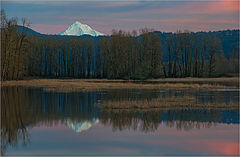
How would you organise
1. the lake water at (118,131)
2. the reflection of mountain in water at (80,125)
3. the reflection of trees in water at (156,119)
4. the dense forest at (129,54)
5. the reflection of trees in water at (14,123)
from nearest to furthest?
the lake water at (118,131)
the reflection of trees in water at (14,123)
the reflection of mountain in water at (80,125)
the reflection of trees in water at (156,119)
the dense forest at (129,54)

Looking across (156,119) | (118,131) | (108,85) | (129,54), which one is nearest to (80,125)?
(118,131)

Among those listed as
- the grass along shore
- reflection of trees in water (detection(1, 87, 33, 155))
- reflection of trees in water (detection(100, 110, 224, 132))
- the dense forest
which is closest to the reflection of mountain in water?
reflection of trees in water (detection(100, 110, 224, 132))

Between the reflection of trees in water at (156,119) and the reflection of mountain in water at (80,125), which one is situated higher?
the reflection of trees in water at (156,119)

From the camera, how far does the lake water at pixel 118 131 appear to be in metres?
14.5

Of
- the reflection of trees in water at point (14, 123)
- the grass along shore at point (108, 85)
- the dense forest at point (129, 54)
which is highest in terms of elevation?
the dense forest at point (129, 54)

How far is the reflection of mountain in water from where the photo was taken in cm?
1940

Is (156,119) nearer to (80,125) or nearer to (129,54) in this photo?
(80,125)

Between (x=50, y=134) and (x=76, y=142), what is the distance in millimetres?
2521

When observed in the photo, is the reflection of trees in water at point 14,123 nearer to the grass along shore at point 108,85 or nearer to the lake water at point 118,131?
the lake water at point 118,131

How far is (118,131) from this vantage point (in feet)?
61.3

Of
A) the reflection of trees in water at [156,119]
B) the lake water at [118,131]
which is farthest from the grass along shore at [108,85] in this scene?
the reflection of trees in water at [156,119]

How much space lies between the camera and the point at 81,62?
118438 millimetres

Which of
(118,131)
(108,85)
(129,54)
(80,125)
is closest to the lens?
(118,131)

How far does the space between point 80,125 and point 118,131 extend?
3.03 meters
